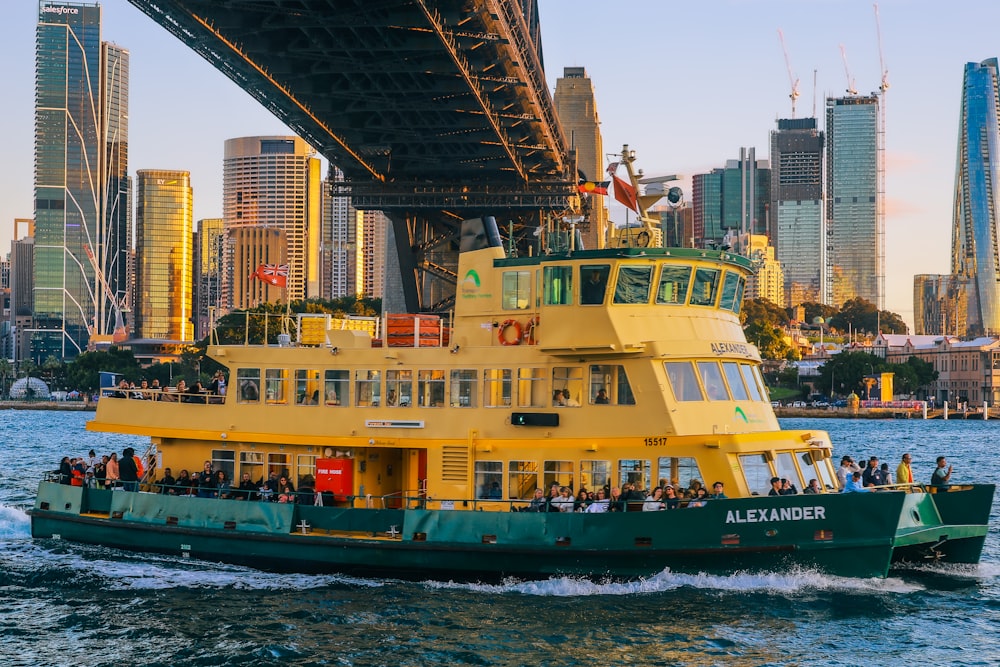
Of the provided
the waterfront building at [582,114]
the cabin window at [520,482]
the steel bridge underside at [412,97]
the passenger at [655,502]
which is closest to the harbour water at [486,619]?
the passenger at [655,502]

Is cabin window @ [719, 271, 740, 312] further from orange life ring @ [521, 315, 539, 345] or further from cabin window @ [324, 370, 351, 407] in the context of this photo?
cabin window @ [324, 370, 351, 407]

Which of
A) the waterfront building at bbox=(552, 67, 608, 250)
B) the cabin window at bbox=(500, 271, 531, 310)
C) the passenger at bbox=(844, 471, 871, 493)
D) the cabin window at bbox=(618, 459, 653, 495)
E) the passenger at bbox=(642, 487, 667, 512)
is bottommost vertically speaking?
the passenger at bbox=(642, 487, 667, 512)

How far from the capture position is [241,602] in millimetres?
21625

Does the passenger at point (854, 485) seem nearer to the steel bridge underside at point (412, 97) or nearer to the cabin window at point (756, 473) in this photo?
the cabin window at point (756, 473)

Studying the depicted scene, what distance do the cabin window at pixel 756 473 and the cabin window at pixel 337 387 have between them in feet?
24.7

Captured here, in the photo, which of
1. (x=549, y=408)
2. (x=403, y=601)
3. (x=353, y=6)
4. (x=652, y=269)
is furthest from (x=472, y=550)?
(x=353, y=6)

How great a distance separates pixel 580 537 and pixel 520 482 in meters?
1.85

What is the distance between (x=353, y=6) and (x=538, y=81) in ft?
55.0

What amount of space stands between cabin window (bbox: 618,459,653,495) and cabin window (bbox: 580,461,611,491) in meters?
0.32

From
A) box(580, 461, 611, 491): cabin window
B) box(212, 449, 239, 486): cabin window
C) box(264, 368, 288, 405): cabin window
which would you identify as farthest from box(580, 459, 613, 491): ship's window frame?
box(212, 449, 239, 486): cabin window

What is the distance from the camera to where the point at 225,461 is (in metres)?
25.0

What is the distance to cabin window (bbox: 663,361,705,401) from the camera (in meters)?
21.9

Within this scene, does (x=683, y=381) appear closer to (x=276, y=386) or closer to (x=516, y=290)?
(x=516, y=290)

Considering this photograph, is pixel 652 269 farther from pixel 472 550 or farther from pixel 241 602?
pixel 241 602
